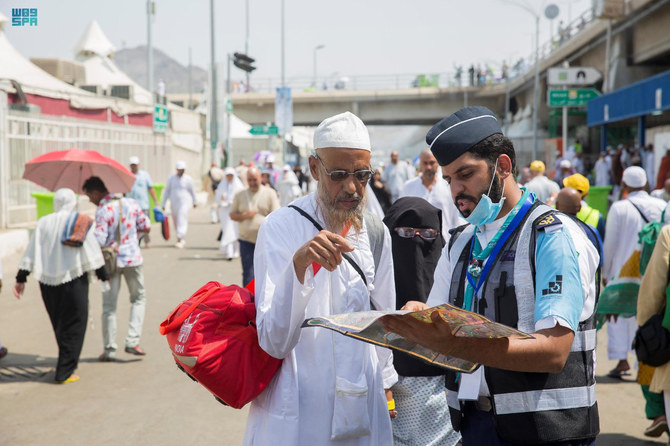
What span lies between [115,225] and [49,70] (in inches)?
1267

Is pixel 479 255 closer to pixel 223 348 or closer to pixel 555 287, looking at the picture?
pixel 555 287

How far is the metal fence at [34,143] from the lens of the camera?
17.3 meters

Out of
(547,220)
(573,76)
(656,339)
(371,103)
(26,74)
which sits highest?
(371,103)

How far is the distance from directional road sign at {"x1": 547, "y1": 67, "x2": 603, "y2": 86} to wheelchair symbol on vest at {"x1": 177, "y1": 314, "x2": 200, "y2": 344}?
87.4 ft

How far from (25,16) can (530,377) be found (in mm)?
3592

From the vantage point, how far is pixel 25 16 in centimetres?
443

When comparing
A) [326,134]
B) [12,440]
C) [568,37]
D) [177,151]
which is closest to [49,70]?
[177,151]

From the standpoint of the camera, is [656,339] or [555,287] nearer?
[555,287]

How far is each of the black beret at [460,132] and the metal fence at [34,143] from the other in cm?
1615

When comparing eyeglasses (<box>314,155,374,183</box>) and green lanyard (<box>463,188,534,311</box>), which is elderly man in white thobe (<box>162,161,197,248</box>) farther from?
green lanyard (<box>463,188,534,311</box>)

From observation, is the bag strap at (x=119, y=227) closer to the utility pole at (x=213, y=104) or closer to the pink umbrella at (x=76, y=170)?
the pink umbrella at (x=76, y=170)

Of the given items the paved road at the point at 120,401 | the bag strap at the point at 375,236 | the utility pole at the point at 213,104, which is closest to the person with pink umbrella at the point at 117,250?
the paved road at the point at 120,401

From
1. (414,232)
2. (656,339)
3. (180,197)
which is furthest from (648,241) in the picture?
(180,197)

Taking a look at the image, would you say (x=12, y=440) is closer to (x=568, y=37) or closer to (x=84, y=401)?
(x=84, y=401)
